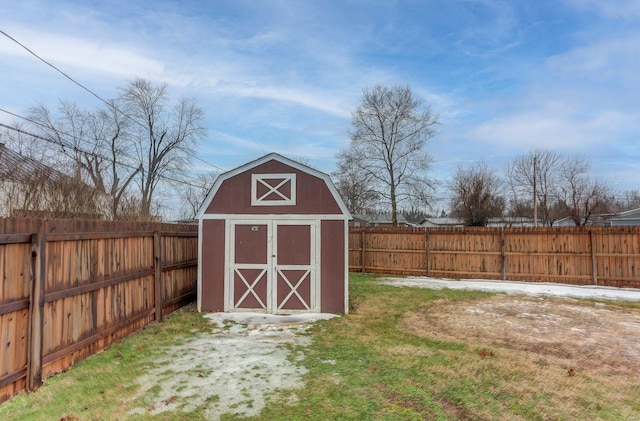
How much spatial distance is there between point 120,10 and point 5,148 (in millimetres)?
4503

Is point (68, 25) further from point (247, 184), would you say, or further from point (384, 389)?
point (384, 389)

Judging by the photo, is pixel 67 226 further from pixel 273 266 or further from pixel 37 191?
pixel 37 191

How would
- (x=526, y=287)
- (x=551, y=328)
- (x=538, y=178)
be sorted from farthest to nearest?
(x=538, y=178) < (x=526, y=287) < (x=551, y=328)

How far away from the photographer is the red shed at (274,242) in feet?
23.2

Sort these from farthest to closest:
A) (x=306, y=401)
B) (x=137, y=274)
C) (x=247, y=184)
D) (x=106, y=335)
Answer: (x=247, y=184), (x=137, y=274), (x=106, y=335), (x=306, y=401)

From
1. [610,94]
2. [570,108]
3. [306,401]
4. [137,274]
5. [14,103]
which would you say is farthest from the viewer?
[570,108]

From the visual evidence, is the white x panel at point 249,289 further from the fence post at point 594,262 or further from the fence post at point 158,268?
the fence post at point 594,262

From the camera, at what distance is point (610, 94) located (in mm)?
14945

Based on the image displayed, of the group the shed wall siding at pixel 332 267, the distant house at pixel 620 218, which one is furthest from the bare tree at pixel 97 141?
the distant house at pixel 620 218

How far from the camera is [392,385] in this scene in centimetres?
374

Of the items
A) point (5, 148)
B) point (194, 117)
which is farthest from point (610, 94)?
point (194, 117)

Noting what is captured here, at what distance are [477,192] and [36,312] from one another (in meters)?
32.2

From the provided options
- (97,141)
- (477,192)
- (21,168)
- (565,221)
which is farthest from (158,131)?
(565,221)

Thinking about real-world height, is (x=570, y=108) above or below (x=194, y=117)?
below
